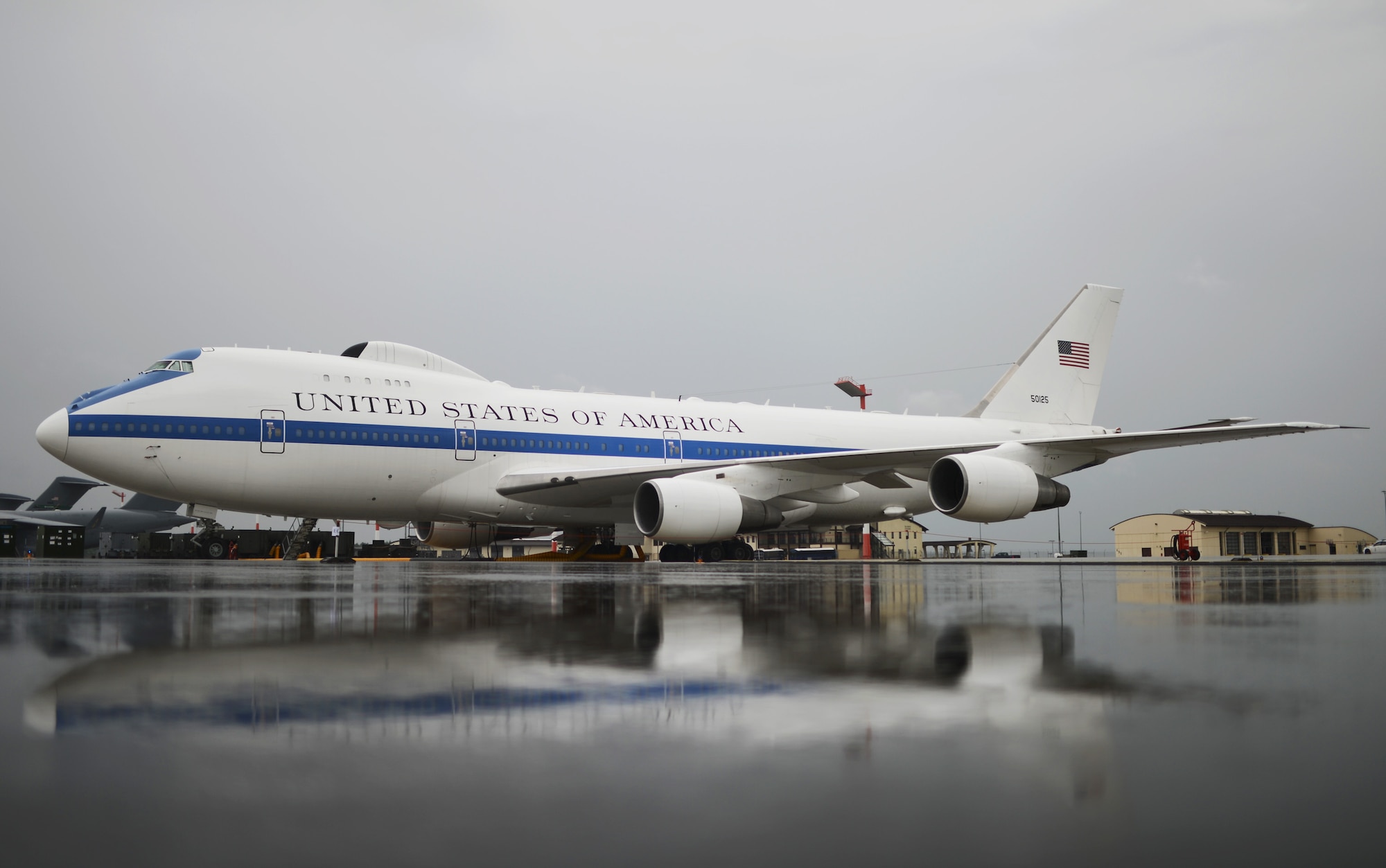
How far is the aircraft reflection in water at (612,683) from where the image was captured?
2.53 m

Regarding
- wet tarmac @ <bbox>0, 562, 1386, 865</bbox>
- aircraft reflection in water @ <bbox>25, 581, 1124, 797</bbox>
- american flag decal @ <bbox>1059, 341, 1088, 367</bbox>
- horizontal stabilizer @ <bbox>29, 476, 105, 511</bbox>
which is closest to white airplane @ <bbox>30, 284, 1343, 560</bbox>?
american flag decal @ <bbox>1059, 341, 1088, 367</bbox>

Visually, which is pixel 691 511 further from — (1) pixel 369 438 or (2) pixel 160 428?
(2) pixel 160 428

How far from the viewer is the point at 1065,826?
1688 mm

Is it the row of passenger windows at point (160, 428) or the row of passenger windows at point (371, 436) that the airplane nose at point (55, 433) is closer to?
the row of passenger windows at point (160, 428)

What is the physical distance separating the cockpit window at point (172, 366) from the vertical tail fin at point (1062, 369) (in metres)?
19.9

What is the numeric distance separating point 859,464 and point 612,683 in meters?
13.6

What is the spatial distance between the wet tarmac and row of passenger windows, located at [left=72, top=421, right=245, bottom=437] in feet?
36.3

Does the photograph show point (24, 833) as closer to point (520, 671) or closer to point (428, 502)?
point (520, 671)

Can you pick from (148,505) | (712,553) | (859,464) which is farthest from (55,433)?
(148,505)

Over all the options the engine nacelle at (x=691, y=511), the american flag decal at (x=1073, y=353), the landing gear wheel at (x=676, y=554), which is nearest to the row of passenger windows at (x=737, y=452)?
the engine nacelle at (x=691, y=511)

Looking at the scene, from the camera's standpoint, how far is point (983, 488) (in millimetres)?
15328

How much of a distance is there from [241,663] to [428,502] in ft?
45.8

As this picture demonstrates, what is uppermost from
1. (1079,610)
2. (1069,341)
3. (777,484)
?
(1069,341)

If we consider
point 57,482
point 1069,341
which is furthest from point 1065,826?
point 57,482
